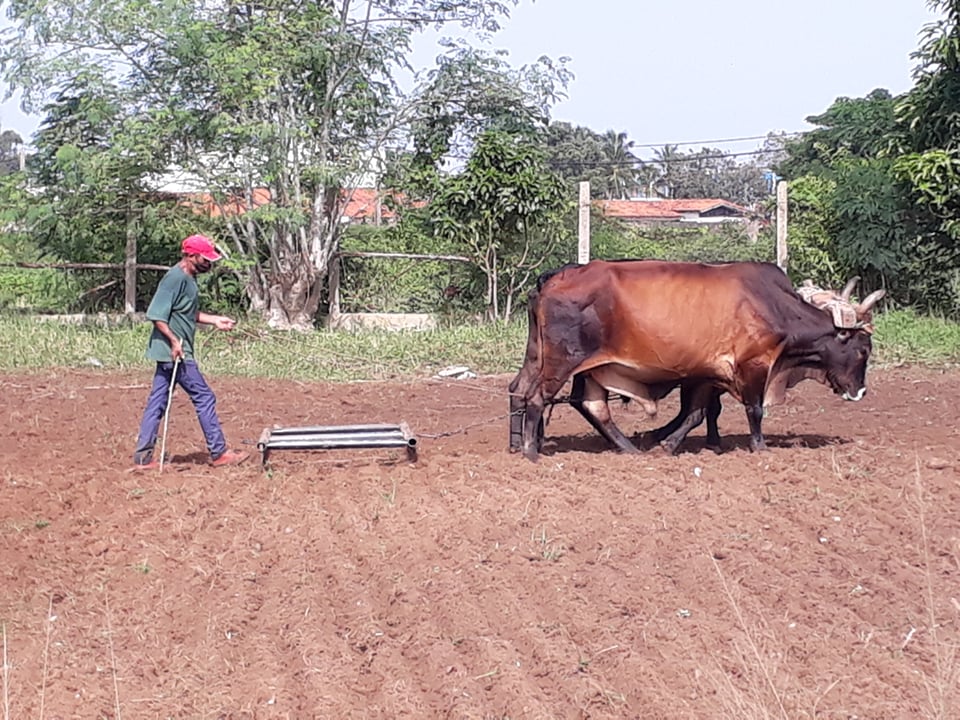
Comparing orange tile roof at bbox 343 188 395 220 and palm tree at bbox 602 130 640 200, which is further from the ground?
palm tree at bbox 602 130 640 200

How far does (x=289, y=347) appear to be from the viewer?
15.9 meters

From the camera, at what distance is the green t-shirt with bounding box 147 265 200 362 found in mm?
8930

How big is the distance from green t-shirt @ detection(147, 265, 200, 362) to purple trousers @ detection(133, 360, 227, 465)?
10 centimetres

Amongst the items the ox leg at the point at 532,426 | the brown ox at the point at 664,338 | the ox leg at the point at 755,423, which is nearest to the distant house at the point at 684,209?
the brown ox at the point at 664,338

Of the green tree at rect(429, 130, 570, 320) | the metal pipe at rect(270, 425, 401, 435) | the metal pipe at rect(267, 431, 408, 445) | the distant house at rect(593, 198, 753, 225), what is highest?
the distant house at rect(593, 198, 753, 225)

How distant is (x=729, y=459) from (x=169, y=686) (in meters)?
5.04

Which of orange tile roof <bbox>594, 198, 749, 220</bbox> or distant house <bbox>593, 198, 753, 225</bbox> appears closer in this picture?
orange tile roof <bbox>594, 198, 749, 220</bbox>

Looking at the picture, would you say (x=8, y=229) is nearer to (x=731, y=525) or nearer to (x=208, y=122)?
(x=208, y=122)

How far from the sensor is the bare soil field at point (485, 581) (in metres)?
5.01

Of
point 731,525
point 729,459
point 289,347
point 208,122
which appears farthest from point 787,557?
point 208,122

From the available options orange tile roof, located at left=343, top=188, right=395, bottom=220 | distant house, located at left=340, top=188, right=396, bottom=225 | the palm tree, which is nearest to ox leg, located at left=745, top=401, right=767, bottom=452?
distant house, located at left=340, top=188, right=396, bottom=225

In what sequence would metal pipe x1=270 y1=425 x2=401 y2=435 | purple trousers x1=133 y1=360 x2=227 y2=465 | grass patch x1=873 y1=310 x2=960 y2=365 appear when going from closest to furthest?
metal pipe x1=270 y1=425 x2=401 y2=435 < purple trousers x1=133 y1=360 x2=227 y2=465 < grass patch x1=873 y1=310 x2=960 y2=365

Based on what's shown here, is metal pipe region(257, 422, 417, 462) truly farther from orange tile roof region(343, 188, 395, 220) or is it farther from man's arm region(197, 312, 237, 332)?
orange tile roof region(343, 188, 395, 220)

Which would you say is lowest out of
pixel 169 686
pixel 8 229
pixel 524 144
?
pixel 169 686
